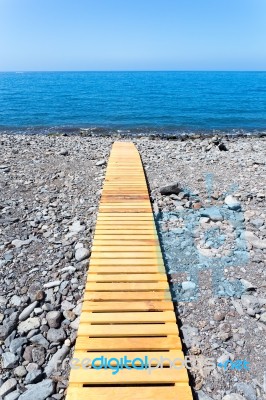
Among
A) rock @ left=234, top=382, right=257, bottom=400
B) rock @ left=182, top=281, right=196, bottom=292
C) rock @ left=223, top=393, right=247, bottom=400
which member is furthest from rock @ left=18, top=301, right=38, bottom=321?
rock @ left=234, top=382, right=257, bottom=400

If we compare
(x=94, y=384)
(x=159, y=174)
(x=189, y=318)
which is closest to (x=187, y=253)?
(x=189, y=318)

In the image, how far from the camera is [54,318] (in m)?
5.04

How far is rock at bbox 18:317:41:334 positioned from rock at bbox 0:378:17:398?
900 mm

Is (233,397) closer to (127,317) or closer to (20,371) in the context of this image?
(127,317)

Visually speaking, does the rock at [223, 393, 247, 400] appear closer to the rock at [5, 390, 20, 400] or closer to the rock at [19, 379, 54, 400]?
the rock at [19, 379, 54, 400]

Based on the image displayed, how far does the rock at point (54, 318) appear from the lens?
494 cm

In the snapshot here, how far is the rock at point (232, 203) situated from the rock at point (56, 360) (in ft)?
21.0

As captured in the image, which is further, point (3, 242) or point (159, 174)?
point (159, 174)

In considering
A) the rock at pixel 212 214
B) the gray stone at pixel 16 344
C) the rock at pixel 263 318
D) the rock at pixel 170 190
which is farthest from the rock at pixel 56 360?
the rock at pixel 170 190

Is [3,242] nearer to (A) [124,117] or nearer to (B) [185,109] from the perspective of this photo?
(A) [124,117]

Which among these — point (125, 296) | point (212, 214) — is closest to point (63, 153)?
point (212, 214)

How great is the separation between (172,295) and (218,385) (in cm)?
183

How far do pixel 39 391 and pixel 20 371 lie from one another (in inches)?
18.7

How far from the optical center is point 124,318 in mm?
4656
